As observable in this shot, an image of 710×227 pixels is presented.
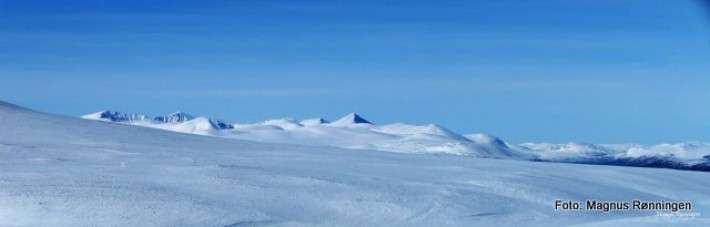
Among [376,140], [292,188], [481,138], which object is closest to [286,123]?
[481,138]

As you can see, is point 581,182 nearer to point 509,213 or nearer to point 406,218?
point 509,213

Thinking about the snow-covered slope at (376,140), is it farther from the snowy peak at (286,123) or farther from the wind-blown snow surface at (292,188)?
the wind-blown snow surface at (292,188)

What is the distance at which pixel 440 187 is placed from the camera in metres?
16.2

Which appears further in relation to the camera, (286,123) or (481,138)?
(286,123)

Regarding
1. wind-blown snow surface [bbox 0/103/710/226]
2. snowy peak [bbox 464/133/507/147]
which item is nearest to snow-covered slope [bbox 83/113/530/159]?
snowy peak [bbox 464/133/507/147]

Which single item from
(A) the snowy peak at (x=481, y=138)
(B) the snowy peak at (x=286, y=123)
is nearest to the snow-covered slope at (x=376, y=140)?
(B) the snowy peak at (x=286, y=123)

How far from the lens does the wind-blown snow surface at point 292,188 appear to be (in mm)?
13031

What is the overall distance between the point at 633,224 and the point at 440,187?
356 cm

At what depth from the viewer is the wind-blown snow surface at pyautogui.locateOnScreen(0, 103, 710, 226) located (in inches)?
513

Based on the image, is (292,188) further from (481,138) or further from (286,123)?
(481,138)

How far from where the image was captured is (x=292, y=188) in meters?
15.4

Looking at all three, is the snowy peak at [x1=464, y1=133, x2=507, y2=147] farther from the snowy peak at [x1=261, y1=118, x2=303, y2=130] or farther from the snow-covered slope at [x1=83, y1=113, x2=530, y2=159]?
the snowy peak at [x1=261, y1=118, x2=303, y2=130]

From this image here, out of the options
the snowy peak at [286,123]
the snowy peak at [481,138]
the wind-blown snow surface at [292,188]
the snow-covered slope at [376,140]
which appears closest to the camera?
the wind-blown snow surface at [292,188]

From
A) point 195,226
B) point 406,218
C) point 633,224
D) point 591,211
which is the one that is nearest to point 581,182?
point 591,211
